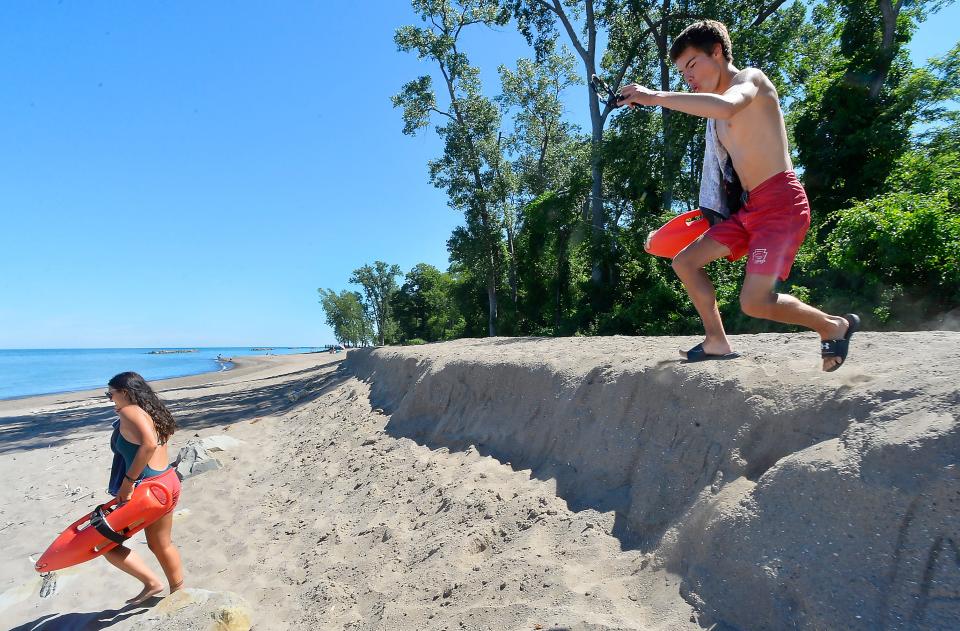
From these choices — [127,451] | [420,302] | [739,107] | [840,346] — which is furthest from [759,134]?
[420,302]

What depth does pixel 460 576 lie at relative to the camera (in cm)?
302

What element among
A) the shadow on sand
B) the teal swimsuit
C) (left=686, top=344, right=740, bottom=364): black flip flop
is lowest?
the shadow on sand

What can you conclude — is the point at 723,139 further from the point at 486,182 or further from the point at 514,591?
the point at 486,182

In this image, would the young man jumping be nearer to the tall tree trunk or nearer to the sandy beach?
the sandy beach

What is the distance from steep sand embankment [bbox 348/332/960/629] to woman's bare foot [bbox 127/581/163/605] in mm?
2971

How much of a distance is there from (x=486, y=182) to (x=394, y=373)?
16167mm

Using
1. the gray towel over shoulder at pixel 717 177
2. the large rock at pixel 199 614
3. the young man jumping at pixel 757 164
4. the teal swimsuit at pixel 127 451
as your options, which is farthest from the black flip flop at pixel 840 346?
the teal swimsuit at pixel 127 451

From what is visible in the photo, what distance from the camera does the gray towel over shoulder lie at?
9.43 ft

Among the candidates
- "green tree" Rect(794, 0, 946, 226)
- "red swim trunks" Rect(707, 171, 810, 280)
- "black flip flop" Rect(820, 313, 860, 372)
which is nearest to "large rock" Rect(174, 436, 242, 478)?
"red swim trunks" Rect(707, 171, 810, 280)

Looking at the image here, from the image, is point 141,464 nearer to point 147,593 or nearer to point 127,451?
point 127,451

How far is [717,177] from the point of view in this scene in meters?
2.95

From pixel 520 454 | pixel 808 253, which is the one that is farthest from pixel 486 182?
pixel 520 454

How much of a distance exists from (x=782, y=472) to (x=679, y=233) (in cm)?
176

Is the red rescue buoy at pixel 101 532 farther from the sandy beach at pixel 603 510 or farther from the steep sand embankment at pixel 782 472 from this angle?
the steep sand embankment at pixel 782 472
